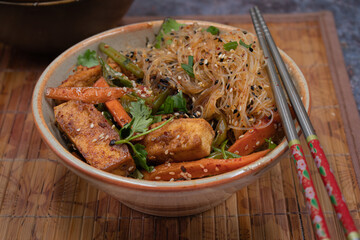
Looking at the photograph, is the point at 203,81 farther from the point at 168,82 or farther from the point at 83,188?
the point at 83,188

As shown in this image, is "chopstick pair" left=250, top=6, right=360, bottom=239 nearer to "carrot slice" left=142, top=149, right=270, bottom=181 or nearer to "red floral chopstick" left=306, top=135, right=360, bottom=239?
"red floral chopstick" left=306, top=135, right=360, bottom=239

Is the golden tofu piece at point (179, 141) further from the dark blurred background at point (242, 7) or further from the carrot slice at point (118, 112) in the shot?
the dark blurred background at point (242, 7)

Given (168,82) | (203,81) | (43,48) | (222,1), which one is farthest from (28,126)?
(222,1)

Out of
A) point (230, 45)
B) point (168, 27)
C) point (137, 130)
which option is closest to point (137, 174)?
point (137, 130)

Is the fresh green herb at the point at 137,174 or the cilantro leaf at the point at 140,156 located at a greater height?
the cilantro leaf at the point at 140,156

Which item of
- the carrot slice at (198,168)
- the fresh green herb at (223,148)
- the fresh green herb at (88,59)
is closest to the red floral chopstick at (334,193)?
the carrot slice at (198,168)

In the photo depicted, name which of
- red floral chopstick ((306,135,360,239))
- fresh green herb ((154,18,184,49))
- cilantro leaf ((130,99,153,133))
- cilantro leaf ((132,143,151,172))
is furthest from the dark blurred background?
red floral chopstick ((306,135,360,239))

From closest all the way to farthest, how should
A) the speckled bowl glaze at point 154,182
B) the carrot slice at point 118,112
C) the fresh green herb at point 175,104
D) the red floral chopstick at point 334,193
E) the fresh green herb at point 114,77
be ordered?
the red floral chopstick at point 334,193
the speckled bowl glaze at point 154,182
the carrot slice at point 118,112
the fresh green herb at point 175,104
the fresh green herb at point 114,77
